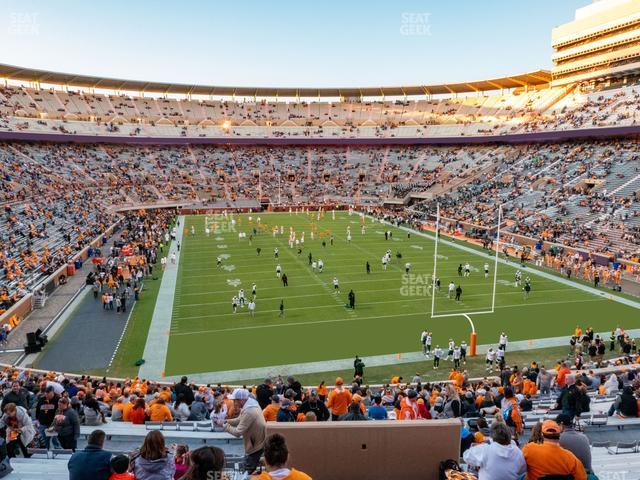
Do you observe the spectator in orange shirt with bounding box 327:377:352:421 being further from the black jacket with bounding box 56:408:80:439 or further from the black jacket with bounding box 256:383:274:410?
the black jacket with bounding box 56:408:80:439

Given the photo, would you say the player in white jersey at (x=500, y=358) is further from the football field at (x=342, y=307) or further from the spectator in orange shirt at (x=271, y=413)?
the spectator in orange shirt at (x=271, y=413)

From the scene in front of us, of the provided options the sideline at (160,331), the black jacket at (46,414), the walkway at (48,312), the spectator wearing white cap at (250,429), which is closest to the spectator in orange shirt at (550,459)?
the spectator wearing white cap at (250,429)

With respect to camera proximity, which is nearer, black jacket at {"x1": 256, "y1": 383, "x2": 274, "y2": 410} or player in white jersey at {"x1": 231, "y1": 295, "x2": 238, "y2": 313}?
black jacket at {"x1": 256, "y1": 383, "x2": 274, "y2": 410}

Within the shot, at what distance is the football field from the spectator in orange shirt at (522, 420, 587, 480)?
12.2 m

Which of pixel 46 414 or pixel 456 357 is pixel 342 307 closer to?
pixel 456 357

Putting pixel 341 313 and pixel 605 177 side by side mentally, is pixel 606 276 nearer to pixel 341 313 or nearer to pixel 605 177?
pixel 341 313

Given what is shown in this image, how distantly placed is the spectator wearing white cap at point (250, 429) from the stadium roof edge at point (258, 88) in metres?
69.9

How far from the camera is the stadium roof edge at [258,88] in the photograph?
220 ft

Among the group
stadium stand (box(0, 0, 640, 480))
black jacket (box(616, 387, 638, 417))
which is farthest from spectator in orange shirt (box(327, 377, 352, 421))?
black jacket (box(616, 387, 638, 417))

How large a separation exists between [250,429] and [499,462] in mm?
2489

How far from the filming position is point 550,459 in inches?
172

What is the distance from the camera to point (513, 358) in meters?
17.3

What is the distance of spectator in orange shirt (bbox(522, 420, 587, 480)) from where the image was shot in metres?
4.31

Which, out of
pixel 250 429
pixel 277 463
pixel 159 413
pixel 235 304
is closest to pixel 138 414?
pixel 159 413
